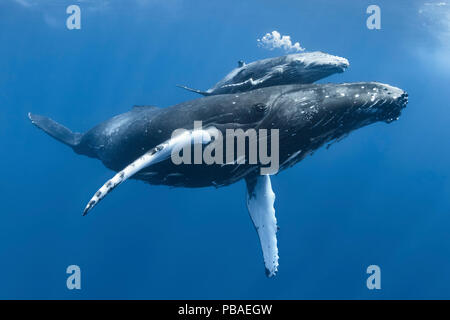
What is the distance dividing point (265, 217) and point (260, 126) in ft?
9.06

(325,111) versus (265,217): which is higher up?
(325,111)

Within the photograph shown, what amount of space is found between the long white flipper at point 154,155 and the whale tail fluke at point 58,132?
8.42 meters

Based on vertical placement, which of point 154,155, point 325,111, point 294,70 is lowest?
point 154,155

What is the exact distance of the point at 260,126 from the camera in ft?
20.3

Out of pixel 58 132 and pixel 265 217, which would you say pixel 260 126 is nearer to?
pixel 265 217

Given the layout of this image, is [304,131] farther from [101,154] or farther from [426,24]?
[426,24]

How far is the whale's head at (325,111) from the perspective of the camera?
553 cm

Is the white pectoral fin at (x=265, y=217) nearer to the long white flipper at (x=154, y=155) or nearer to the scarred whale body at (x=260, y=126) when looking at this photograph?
the scarred whale body at (x=260, y=126)

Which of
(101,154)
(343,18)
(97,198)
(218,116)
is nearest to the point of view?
(97,198)

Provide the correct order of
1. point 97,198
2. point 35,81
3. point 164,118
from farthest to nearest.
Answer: point 35,81 → point 164,118 → point 97,198

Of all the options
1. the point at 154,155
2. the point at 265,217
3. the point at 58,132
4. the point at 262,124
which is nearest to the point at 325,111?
the point at 262,124

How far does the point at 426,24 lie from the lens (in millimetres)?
32062
